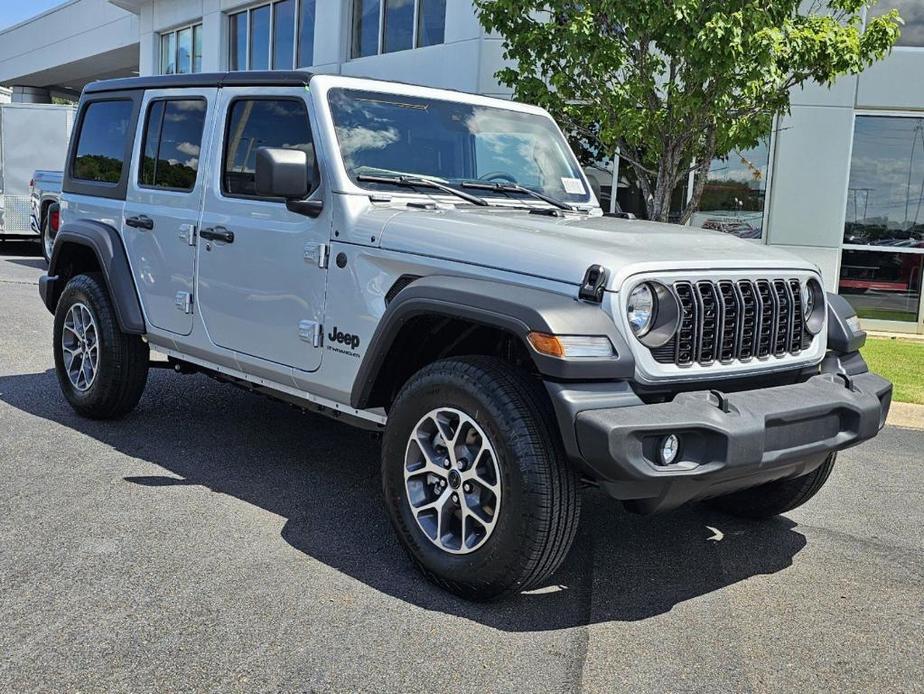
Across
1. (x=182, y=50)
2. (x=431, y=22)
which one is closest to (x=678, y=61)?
(x=431, y=22)

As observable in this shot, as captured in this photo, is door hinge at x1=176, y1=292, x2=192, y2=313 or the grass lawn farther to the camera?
the grass lawn

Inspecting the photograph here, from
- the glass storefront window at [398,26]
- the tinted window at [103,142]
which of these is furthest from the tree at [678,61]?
the glass storefront window at [398,26]

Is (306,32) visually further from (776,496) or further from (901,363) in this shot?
(776,496)

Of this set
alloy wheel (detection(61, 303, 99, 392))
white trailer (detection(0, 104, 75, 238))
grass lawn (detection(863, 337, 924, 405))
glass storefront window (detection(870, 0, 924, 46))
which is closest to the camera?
alloy wheel (detection(61, 303, 99, 392))

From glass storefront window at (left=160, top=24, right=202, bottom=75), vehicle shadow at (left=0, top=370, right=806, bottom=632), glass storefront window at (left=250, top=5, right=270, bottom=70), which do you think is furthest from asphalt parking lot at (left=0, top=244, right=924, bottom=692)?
glass storefront window at (left=160, top=24, right=202, bottom=75)

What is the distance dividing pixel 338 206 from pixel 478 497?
1514mm

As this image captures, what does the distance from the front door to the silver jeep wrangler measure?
0.05ft

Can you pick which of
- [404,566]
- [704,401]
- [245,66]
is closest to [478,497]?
[404,566]

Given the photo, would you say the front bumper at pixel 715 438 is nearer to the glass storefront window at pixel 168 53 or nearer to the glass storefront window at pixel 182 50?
the glass storefront window at pixel 182 50

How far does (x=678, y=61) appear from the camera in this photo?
9508mm

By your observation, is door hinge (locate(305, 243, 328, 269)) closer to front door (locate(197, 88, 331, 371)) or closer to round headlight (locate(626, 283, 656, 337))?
front door (locate(197, 88, 331, 371))

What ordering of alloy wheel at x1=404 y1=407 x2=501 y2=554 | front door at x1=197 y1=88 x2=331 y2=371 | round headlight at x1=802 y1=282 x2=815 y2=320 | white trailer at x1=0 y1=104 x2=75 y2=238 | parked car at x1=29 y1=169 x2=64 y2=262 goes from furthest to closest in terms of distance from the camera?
1. white trailer at x1=0 y1=104 x2=75 y2=238
2. parked car at x1=29 y1=169 x2=64 y2=262
3. front door at x1=197 y1=88 x2=331 y2=371
4. round headlight at x1=802 y1=282 x2=815 y2=320
5. alloy wheel at x1=404 y1=407 x2=501 y2=554

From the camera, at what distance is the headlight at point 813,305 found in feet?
13.8

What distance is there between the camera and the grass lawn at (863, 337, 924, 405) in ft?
27.7
